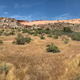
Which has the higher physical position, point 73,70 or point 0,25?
point 0,25

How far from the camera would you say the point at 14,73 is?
2.82 meters

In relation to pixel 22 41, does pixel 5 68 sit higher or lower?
lower

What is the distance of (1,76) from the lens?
2.59 metres

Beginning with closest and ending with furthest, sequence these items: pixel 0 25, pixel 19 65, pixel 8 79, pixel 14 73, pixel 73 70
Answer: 1. pixel 8 79
2. pixel 14 73
3. pixel 73 70
4. pixel 19 65
5. pixel 0 25

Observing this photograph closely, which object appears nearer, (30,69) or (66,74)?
(66,74)

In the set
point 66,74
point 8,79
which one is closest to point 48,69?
point 66,74

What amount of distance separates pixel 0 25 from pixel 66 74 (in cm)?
2428

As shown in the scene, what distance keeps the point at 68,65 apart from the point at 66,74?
654 mm

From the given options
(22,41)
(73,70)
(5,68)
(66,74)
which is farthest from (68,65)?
(22,41)

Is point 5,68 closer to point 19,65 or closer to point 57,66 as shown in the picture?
point 19,65

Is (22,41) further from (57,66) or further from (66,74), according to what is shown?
(66,74)

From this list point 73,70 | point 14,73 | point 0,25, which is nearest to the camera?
point 14,73

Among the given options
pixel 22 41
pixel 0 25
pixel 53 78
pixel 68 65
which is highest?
pixel 0 25

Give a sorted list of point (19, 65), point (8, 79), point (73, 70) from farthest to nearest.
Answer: point (19, 65) → point (73, 70) → point (8, 79)
